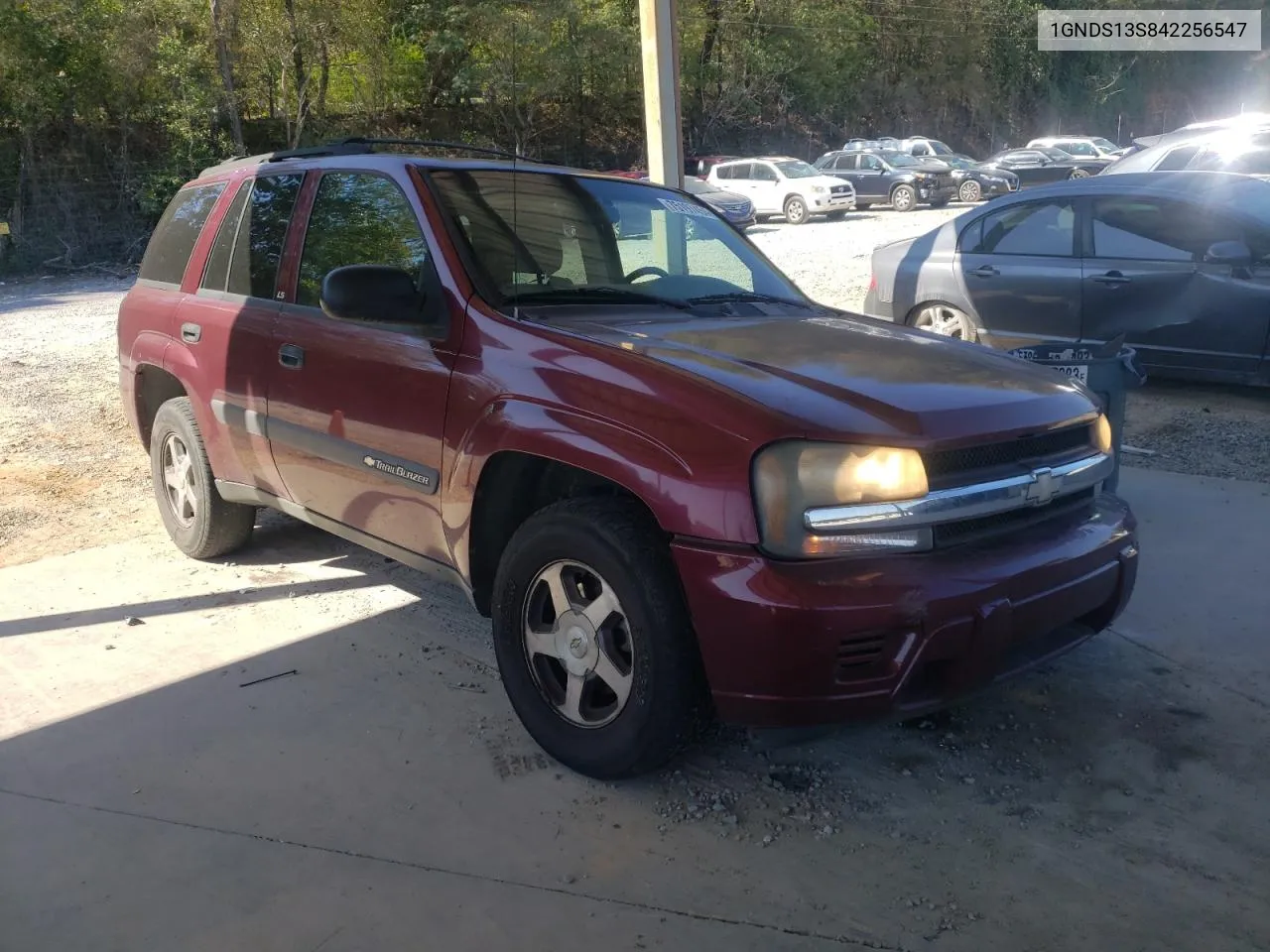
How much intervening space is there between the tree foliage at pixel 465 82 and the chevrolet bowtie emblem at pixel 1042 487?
21444 millimetres

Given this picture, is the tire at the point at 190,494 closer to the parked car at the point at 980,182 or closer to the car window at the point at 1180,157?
the car window at the point at 1180,157

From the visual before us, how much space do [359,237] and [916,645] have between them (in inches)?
100

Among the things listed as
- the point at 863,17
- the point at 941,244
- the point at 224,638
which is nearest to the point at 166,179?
the point at 941,244

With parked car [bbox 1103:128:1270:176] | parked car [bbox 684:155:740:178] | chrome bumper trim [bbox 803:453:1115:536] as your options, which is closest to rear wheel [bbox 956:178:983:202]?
parked car [bbox 684:155:740:178]

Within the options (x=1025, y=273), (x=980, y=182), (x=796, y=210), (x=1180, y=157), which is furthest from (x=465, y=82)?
(x=1025, y=273)

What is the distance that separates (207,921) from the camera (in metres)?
2.77

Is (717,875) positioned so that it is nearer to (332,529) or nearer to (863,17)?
(332,529)

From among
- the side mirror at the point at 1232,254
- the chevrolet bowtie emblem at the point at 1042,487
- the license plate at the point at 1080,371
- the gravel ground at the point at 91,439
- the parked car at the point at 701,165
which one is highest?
the parked car at the point at 701,165

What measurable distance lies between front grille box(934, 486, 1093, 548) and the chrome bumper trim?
0.03 meters

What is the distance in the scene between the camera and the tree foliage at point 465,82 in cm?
2211

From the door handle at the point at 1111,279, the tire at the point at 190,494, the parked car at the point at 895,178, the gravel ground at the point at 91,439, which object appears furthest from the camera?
the parked car at the point at 895,178

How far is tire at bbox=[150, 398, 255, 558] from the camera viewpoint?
16.7 feet

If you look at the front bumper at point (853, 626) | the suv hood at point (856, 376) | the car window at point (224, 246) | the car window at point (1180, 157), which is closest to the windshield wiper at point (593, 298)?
the suv hood at point (856, 376)

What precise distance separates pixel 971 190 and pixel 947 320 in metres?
24.2
